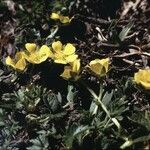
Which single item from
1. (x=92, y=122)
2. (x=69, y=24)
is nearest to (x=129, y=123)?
(x=92, y=122)

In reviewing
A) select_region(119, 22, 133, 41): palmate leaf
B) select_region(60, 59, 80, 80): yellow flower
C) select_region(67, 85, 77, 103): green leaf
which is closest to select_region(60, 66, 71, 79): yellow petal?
select_region(60, 59, 80, 80): yellow flower

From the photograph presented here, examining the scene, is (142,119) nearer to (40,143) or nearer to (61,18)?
(40,143)

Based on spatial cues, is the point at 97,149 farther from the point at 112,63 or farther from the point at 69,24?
the point at 69,24

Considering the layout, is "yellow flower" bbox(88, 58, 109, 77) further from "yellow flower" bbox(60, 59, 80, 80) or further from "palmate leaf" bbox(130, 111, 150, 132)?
"palmate leaf" bbox(130, 111, 150, 132)

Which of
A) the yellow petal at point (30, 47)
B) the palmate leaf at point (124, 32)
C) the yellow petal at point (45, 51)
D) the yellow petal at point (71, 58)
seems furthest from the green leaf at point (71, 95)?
the palmate leaf at point (124, 32)

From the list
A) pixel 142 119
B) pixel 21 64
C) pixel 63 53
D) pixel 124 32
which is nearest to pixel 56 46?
pixel 63 53

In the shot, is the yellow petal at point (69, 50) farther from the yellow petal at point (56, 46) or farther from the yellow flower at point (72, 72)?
the yellow flower at point (72, 72)
